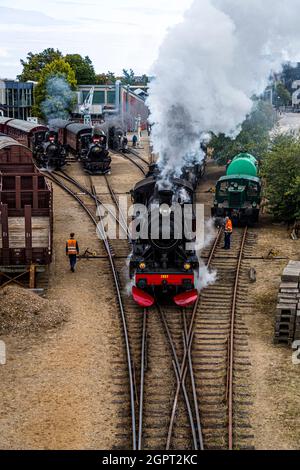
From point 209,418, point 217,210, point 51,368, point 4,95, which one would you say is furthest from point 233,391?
point 4,95

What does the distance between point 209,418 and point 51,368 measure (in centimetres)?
381

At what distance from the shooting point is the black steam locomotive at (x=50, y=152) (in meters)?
41.2

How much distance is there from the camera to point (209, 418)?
38.8ft

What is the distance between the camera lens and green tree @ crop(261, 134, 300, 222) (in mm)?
26328

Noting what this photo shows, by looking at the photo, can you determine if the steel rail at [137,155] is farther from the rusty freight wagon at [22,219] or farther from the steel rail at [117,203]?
the rusty freight wagon at [22,219]

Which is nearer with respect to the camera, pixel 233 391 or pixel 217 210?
pixel 233 391

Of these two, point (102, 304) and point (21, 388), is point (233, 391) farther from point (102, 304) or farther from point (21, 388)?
point (102, 304)

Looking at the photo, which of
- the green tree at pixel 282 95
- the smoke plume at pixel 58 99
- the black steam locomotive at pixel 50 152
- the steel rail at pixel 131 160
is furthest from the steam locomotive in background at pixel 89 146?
the green tree at pixel 282 95

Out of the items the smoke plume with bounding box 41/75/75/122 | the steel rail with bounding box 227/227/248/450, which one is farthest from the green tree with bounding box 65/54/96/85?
the steel rail with bounding box 227/227/248/450

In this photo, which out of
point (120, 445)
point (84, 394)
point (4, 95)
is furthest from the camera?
point (4, 95)

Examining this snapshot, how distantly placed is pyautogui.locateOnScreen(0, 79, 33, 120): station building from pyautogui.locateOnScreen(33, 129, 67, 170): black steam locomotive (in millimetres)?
26321

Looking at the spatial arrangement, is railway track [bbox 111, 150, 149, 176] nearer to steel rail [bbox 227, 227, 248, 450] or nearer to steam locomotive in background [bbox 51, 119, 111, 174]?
steam locomotive in background [bbox 51, 119, 111, 174]

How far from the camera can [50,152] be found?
4116 cm

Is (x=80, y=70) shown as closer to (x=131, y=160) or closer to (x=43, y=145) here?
(x=131, y=160)
